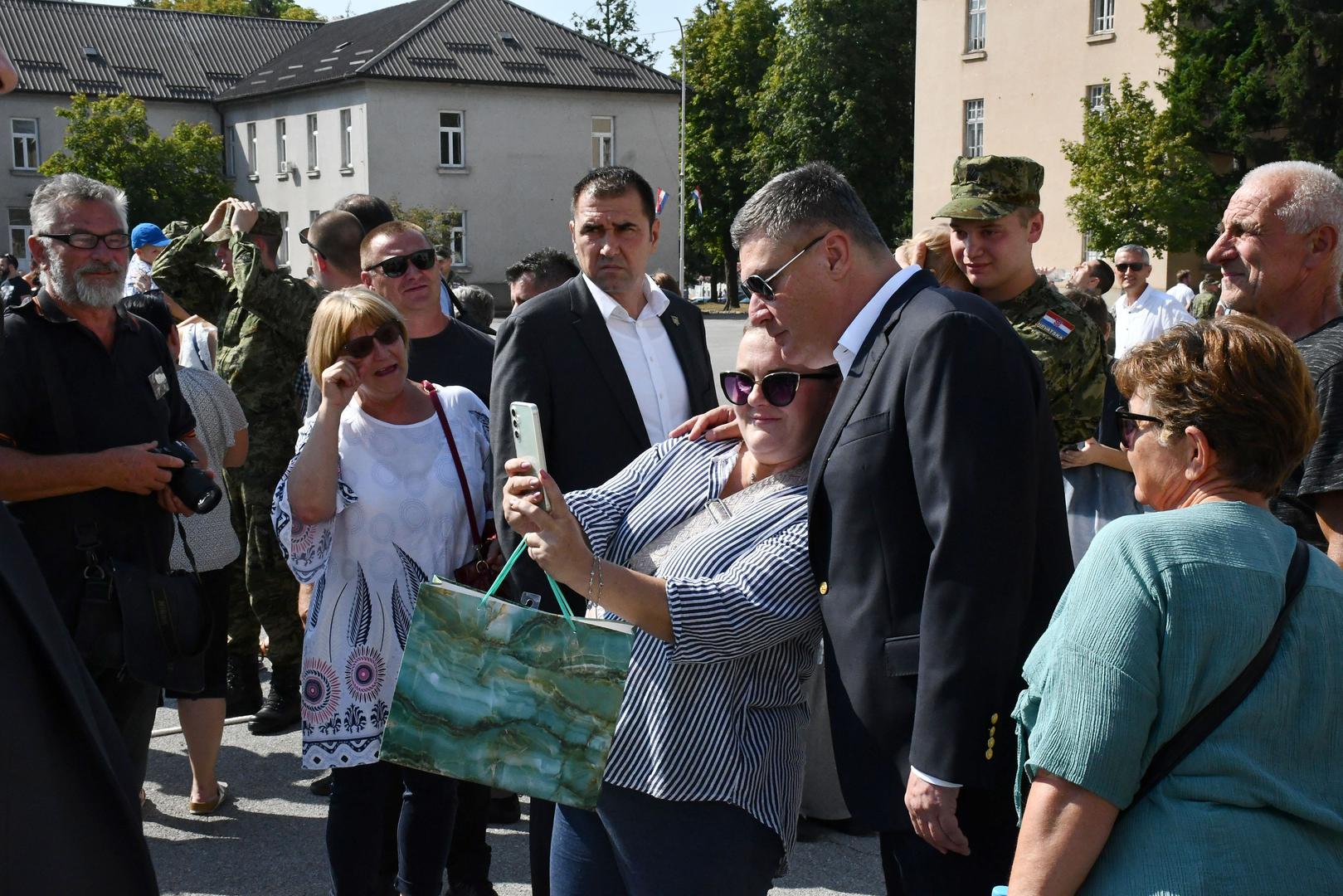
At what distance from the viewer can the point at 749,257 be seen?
283cm

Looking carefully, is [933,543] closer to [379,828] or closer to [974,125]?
[379,828]

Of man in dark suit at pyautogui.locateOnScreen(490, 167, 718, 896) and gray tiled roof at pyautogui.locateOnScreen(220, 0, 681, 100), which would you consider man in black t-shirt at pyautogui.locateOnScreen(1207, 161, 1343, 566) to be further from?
gray tiled roof at pyautogui.locateOnScreen(220, 0, 681, 100)

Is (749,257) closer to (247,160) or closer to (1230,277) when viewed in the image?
(1230,277)

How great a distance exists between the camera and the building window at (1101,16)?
118 feet

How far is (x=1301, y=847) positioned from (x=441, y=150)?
157 feet

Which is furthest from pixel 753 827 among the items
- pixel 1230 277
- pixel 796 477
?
pixel 1230 277

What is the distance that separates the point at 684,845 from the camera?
2.67 metres

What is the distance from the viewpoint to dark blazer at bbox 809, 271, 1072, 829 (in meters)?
2.38

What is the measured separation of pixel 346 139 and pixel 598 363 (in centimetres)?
4638

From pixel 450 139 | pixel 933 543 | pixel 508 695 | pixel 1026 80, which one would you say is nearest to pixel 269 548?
pixel 508 695

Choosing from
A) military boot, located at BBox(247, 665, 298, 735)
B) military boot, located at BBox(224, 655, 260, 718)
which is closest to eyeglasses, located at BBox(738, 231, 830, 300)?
military boot, located at BBox(247, 665, 298, 735)

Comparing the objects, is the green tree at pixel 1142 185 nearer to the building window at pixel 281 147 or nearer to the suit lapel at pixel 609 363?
the suit lapel at pixel 609 363

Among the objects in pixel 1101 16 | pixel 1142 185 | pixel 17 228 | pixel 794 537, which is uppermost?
pixel 1101 16

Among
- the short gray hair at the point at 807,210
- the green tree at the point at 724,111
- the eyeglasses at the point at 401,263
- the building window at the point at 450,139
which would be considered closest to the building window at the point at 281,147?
the building window at the point at 450,139
